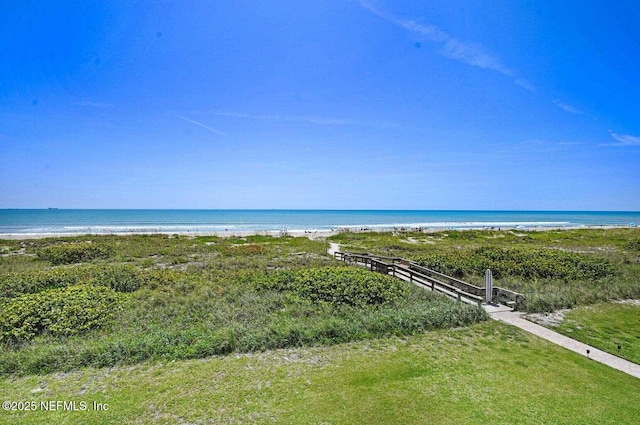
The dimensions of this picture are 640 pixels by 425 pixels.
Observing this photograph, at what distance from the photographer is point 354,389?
6.47 metres

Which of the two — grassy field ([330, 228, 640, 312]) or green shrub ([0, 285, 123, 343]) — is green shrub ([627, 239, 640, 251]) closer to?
grassy field ([330, 228, 640, 312])

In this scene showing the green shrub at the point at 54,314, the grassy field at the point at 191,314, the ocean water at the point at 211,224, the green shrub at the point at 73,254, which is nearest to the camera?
the grassy field at the point at 191,314

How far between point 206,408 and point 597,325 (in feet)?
43.0

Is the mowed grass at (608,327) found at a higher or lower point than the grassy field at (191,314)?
lower

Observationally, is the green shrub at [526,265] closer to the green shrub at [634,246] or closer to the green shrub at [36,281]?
the green shrub at [634,246]

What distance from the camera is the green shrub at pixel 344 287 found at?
1275 centimetres

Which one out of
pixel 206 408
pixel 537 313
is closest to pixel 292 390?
pixel 206 408

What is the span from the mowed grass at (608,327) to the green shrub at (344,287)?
19.7 ft

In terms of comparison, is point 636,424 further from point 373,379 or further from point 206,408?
point 206,408

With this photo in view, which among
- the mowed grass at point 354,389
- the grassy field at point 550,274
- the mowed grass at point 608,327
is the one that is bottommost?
the mowed grass at point 608,327

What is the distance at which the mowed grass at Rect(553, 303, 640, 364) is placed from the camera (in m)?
8.82

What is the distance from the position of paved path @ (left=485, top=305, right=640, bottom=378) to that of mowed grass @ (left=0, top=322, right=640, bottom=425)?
1.59 ft

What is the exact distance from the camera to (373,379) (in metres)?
6.86

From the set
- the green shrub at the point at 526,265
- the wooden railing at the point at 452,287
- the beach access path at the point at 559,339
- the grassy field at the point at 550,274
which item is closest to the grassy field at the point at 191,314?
the wooden railing at the point at 452,287
